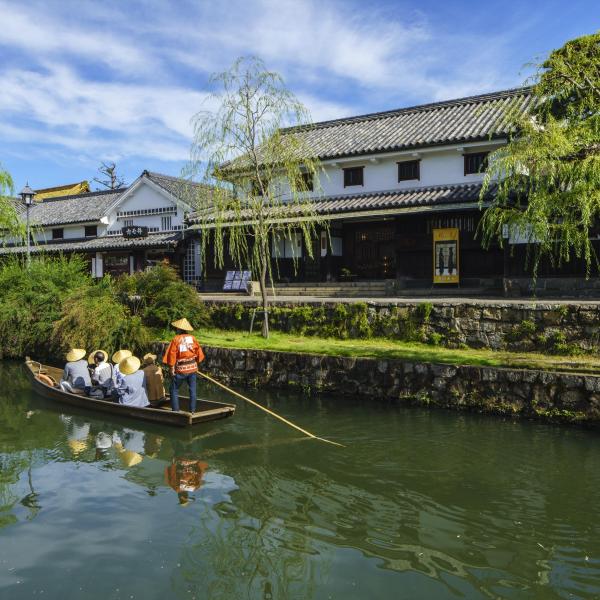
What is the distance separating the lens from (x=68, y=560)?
6.00 metres

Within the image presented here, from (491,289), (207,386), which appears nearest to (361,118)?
(491,289)

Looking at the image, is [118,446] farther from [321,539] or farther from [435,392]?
[435,392]

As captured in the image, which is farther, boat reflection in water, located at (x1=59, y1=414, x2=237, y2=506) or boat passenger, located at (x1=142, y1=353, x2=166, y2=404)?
boat passenger, located at (x1=142, y1=353, x2=166, y2=404)

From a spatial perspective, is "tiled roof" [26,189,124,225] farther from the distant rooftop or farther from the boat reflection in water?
the boat reflection in water

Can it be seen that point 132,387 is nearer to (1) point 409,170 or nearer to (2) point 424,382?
(2) point 424,382

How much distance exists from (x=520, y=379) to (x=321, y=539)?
6.69 meters

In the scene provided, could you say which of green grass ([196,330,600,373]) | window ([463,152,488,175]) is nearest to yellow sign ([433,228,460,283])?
window ([463,152,488,175])

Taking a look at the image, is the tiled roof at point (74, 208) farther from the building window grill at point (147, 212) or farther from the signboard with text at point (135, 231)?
the signboard with text at point (135, 231)

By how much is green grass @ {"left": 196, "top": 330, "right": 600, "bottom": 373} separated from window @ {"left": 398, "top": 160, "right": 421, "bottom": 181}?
927 cm

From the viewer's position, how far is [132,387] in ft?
38.7

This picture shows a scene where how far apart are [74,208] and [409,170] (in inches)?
953

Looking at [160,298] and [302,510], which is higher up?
[160,298]

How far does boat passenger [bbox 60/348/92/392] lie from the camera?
42.8 ft

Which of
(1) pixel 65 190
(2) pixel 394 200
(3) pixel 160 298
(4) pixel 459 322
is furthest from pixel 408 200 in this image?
(1) pixel 65 190
